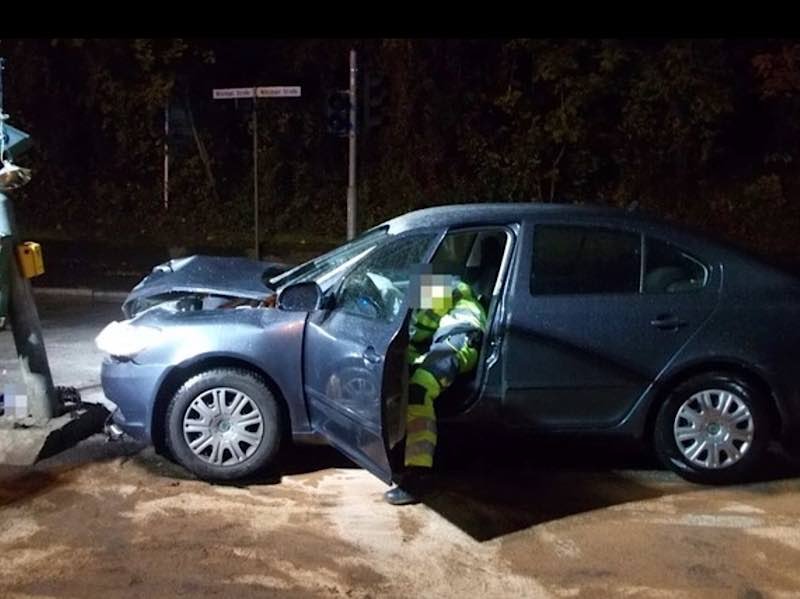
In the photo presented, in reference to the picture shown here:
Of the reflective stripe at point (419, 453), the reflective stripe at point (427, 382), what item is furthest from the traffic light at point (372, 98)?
the reflective stripe at point (419, 453)

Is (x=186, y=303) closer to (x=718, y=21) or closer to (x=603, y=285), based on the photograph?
(x=603, y=285)

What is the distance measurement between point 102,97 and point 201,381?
17.0 m

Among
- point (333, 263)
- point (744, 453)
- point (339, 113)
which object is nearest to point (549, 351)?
point (744, 453)

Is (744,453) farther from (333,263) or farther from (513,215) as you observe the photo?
(333,263)

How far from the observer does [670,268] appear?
582 centimetres

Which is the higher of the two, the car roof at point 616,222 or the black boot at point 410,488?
the car roof at point 616,222

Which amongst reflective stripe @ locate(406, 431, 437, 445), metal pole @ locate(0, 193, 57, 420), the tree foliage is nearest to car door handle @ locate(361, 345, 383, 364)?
reflective stripe @ locate(406, 431, 437, 445)

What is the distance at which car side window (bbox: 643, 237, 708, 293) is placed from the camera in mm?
5785

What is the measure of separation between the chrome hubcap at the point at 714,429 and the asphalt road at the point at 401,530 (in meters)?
0.19

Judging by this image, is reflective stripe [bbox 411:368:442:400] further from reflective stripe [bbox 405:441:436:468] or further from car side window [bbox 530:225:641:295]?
car side window [bbox 530:225:641:295]

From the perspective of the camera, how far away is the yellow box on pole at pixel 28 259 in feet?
20.6

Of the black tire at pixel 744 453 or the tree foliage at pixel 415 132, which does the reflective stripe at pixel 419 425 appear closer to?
the black tire at pixel 744 453

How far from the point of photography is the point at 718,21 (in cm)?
1569

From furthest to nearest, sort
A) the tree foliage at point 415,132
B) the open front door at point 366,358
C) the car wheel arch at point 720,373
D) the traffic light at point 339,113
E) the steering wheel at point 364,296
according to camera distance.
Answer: the tree foliage at point 415,132 < the traffic light at point 339,113 < the car wheel arch at point 720,373 < the steering wheel at point 364,296 < the open front door at point 366,358
